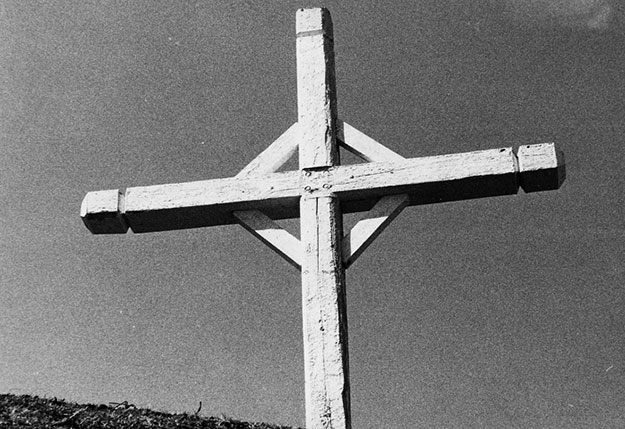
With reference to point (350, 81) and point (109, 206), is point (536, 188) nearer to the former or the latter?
point (109, 206)

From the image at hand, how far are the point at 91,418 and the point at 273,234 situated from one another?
1.51m

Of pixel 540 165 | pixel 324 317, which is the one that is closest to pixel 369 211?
pixel 324 317

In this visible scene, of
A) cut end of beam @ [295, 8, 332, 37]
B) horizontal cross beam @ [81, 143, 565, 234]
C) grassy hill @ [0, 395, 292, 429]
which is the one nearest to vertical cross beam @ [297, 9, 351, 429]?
cut end of beam @ [295, 8, 332, 37]

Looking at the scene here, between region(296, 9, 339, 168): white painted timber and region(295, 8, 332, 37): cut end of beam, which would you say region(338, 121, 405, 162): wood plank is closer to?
region(296, 9, 339, 168): white painted timber

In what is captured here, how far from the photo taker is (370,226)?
312 inches

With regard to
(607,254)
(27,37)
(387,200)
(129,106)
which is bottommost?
(387,200)

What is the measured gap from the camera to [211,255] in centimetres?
1325

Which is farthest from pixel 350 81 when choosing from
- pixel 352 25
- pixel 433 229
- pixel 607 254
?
pixel 607 254

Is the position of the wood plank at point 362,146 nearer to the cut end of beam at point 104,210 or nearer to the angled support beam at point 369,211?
the angled support beam at point 369,211

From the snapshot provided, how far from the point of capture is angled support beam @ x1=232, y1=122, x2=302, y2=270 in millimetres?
7926

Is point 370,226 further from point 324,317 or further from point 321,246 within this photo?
point 324,317

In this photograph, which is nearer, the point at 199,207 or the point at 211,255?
the point at 199,207

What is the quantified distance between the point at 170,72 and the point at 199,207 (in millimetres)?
5454

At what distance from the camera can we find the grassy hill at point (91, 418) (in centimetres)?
720
